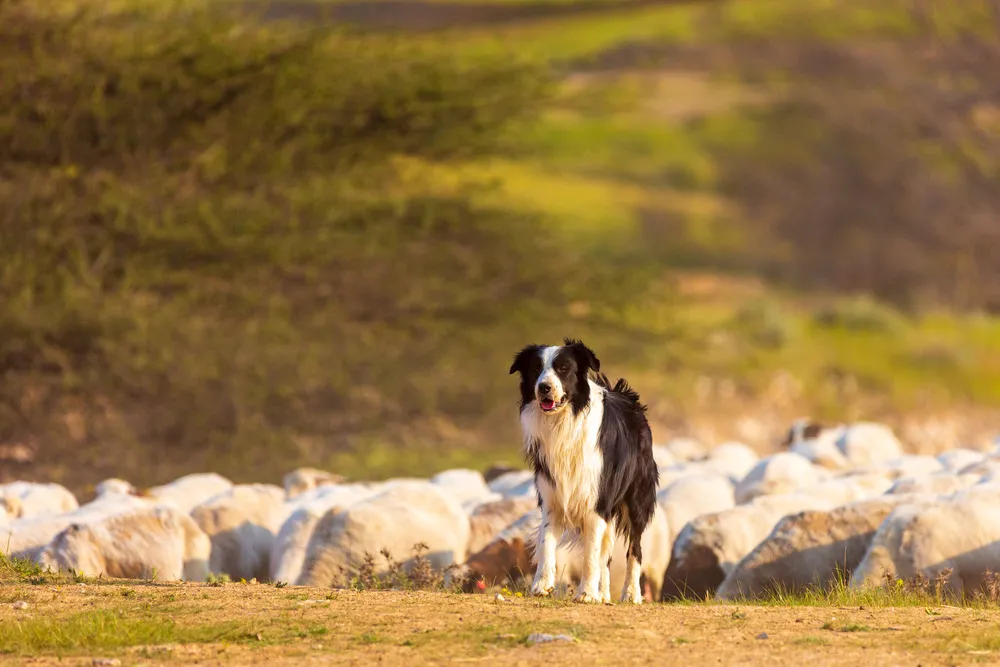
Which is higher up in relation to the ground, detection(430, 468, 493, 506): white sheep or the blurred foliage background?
the blurred foliage background

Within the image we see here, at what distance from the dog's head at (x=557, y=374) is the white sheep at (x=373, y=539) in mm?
2560

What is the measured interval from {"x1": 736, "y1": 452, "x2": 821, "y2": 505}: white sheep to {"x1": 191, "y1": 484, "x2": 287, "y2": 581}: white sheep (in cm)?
364

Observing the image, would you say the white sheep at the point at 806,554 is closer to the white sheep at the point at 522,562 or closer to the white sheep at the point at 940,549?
the white sheep at the point at 940,549

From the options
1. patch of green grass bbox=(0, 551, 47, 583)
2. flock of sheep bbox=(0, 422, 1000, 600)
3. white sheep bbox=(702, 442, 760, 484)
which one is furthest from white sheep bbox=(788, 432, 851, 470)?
patch of green grass bbox=(0, 551, 47, 583)

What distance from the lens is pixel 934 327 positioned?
114 ft

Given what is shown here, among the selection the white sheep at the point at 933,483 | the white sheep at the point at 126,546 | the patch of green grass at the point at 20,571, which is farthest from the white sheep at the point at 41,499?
the white sheep at the point at 933,483

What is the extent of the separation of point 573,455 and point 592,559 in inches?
21.2

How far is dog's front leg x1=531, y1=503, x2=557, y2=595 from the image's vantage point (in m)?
7.53

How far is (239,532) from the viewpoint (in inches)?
425

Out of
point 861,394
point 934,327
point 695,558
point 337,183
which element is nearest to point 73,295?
point 337,183

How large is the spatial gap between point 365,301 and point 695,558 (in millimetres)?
12829

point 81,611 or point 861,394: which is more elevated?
point 861,394

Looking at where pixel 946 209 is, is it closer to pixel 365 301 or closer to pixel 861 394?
pixel 861 394

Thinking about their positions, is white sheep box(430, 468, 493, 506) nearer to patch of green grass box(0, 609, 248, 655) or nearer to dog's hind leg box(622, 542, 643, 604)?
dog's hind leg box(622, 542, 643, 604)
